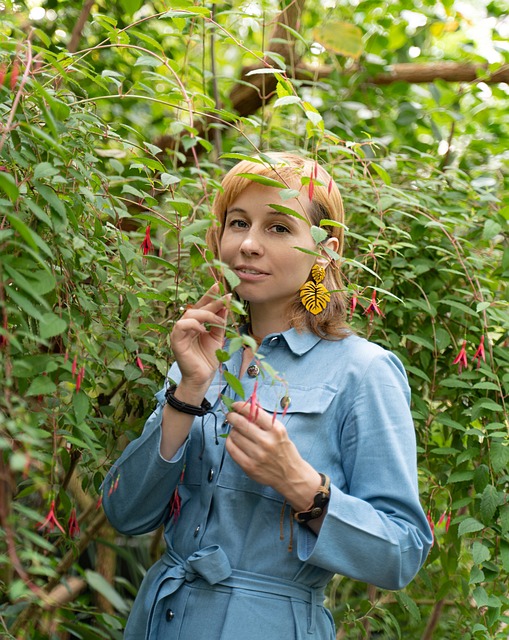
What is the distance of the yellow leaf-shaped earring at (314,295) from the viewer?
Answer: 1.52m

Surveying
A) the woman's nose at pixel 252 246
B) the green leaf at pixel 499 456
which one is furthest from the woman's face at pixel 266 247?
the green leaf at pixel 499 456

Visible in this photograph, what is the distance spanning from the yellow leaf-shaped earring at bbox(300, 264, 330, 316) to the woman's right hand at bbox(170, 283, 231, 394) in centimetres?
18

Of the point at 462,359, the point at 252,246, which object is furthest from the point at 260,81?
the point at 252,246

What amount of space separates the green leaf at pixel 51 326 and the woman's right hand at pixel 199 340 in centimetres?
26

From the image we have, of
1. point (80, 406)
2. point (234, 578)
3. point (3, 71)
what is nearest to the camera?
point (3, 71)

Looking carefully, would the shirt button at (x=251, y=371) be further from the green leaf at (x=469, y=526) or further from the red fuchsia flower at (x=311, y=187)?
the green leaf at (x=469, y=526)

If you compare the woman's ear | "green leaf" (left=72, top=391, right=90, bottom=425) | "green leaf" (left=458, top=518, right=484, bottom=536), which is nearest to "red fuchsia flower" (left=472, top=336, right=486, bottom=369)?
"green leaf" (left=458, top=518, right=484, bottom=536)

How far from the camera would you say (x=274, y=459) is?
128cm

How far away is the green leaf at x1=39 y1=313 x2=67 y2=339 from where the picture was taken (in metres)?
1.10

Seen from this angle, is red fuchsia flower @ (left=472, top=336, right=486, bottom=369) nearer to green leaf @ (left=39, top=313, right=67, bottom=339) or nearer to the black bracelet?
the black bracelet

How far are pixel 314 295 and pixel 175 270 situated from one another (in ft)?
0.87

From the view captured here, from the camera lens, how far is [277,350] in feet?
5.06

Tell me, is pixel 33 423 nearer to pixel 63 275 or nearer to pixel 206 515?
pixel 63 275

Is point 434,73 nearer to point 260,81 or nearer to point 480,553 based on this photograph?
point 260,81
